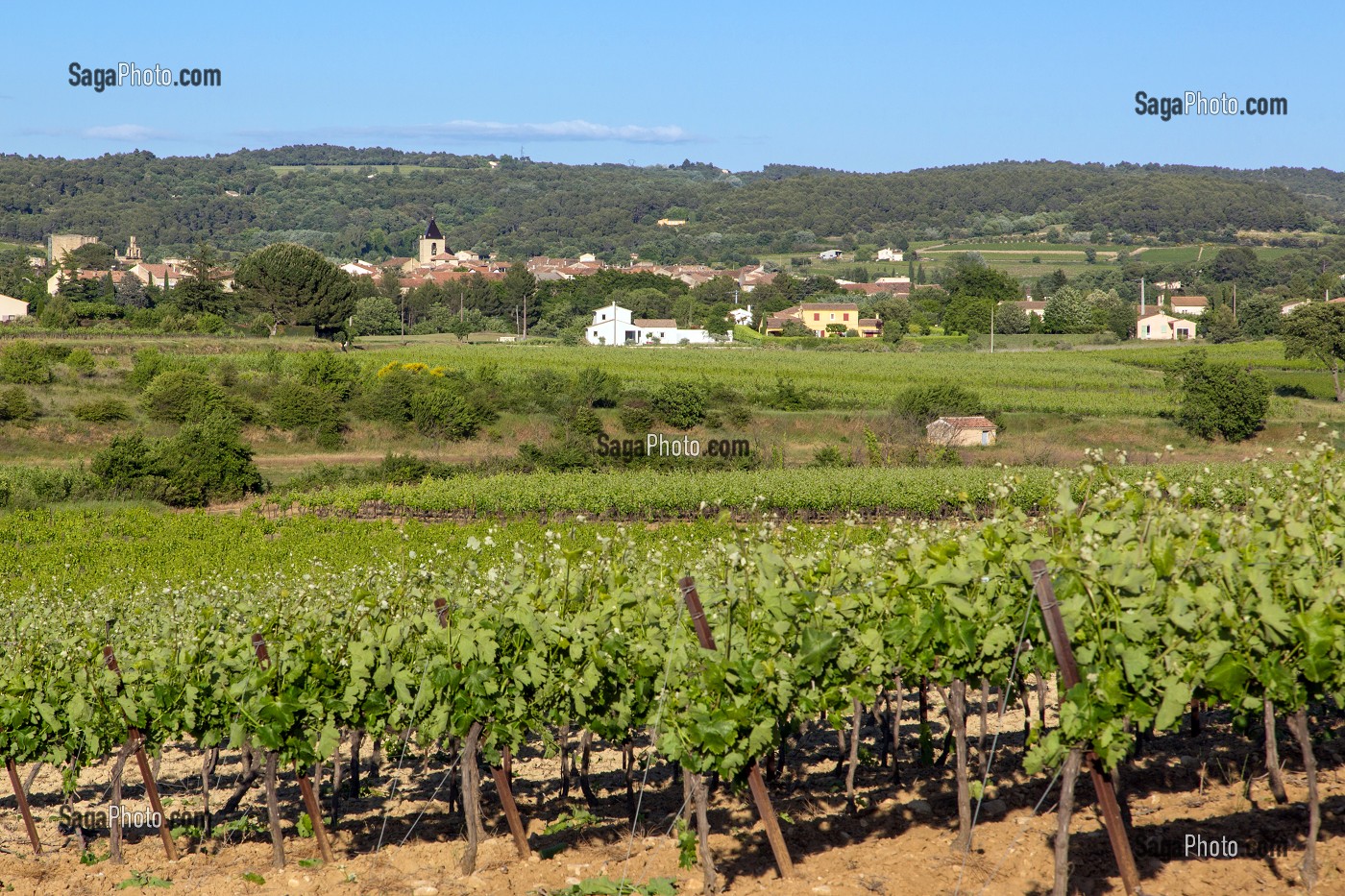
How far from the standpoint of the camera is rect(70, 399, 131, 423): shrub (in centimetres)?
4269

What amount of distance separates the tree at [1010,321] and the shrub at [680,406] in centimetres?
4519

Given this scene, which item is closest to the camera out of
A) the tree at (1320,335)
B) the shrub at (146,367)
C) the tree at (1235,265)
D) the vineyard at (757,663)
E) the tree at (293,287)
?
the vineyard at (757,663)

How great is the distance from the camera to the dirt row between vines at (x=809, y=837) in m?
6.94

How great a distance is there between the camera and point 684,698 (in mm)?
7113

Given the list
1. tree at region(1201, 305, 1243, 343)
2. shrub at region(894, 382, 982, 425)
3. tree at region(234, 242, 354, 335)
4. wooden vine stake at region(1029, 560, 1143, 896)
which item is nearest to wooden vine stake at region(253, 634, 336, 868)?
wooden vine stake at region(1029, 560, 1143, 896)

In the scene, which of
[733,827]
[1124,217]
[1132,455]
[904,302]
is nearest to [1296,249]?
[1124,217]

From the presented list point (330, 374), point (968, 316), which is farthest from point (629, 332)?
point (330, 374)

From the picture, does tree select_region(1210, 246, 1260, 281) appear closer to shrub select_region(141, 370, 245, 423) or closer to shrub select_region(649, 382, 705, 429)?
shrub select_region(649, 382, 705, 429)

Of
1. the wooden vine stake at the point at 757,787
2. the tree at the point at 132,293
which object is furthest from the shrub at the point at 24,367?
the wooden vine stake at the point at 757,787

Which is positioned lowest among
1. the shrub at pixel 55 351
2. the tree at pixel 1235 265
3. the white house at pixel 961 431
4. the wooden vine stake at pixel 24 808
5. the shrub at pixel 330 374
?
the white house at pixel 961 431

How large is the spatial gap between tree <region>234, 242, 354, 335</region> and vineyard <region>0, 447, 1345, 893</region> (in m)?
57.1

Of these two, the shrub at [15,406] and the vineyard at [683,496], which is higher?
the shrub at [15,406]

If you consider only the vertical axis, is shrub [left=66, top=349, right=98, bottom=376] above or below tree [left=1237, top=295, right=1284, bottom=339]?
below

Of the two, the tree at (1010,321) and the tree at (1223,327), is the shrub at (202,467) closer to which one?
the tree at (1010,321)
